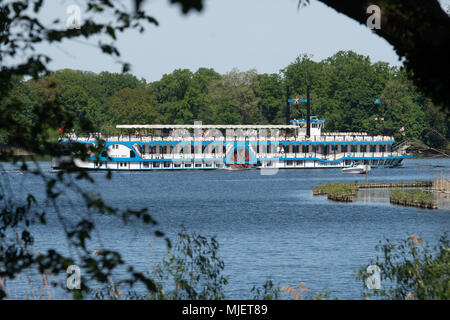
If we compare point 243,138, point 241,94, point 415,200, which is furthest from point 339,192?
point 241,94

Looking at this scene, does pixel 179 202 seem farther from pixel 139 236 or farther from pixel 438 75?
pixel 438 75

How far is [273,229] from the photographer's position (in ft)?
124

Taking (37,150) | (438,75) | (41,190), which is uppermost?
(438,75)

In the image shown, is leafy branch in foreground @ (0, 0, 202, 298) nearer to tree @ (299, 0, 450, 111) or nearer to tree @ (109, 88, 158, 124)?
tree @ (299, 0, 450, 111)

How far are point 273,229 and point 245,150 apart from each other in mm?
59037

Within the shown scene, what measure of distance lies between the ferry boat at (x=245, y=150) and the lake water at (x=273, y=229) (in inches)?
856

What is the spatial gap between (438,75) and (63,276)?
53.4ft

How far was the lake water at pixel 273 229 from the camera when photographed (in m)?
24.3

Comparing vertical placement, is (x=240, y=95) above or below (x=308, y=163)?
above

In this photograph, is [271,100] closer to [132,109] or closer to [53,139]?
[132,109]

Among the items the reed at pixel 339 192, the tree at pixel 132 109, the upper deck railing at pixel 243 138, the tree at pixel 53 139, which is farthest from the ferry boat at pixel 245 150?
the tree at pixel 53 139

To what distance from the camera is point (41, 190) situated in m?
71.2

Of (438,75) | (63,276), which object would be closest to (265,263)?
(63,276)
